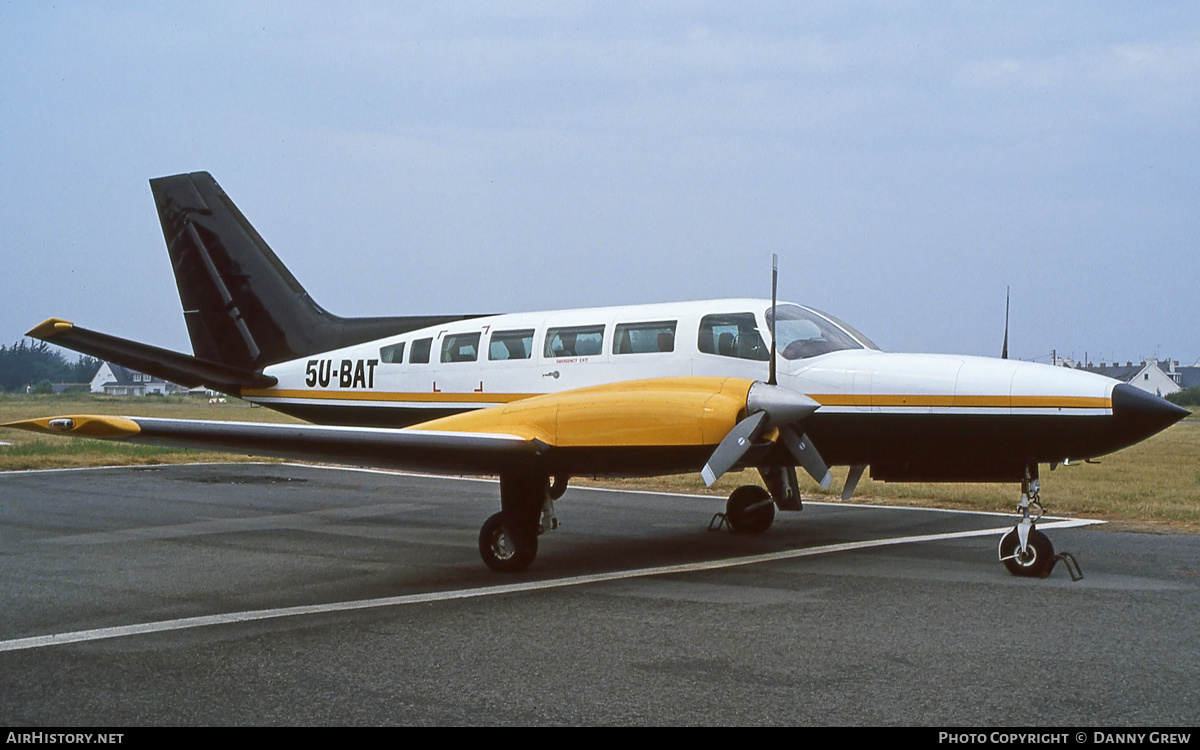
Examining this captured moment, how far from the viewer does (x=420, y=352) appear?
1297 centimetres

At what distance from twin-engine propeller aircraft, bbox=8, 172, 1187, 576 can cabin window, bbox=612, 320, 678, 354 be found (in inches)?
0.6

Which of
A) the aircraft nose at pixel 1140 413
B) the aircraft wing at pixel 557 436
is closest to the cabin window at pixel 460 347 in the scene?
the aircraft wing at pixel 557 436

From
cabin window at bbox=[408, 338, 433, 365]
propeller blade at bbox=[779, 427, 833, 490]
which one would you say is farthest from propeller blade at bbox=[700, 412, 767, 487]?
cabin window at bbox=[408, 338, 433, 365]

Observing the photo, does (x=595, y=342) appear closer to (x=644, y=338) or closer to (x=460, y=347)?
(x=644, y=338)

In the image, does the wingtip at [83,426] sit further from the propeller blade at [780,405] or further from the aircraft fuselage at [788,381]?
the propeller blade at [780,405]

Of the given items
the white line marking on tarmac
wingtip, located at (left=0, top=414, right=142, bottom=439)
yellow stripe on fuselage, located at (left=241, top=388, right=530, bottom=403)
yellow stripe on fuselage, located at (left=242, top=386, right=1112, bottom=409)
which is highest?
yellow stripe on fuselage, located at (left=242, top=386, right=1112, bottom=409)

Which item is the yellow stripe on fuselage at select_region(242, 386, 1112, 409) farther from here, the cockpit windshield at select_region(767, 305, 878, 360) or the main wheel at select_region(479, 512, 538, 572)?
the main wheel at select_region(479, 512, 538, 572)

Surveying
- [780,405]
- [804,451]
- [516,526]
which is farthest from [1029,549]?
[516,526]

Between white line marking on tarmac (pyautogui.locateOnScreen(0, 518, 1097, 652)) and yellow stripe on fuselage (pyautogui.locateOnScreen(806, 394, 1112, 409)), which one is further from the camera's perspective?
yellow stripe on fuselage (pyautogui.locateOnScreen(806, 394, 1112, 409))

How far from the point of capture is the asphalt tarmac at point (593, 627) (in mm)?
5457

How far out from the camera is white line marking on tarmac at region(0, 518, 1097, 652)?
718cm

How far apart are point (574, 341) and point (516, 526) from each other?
2.62m
